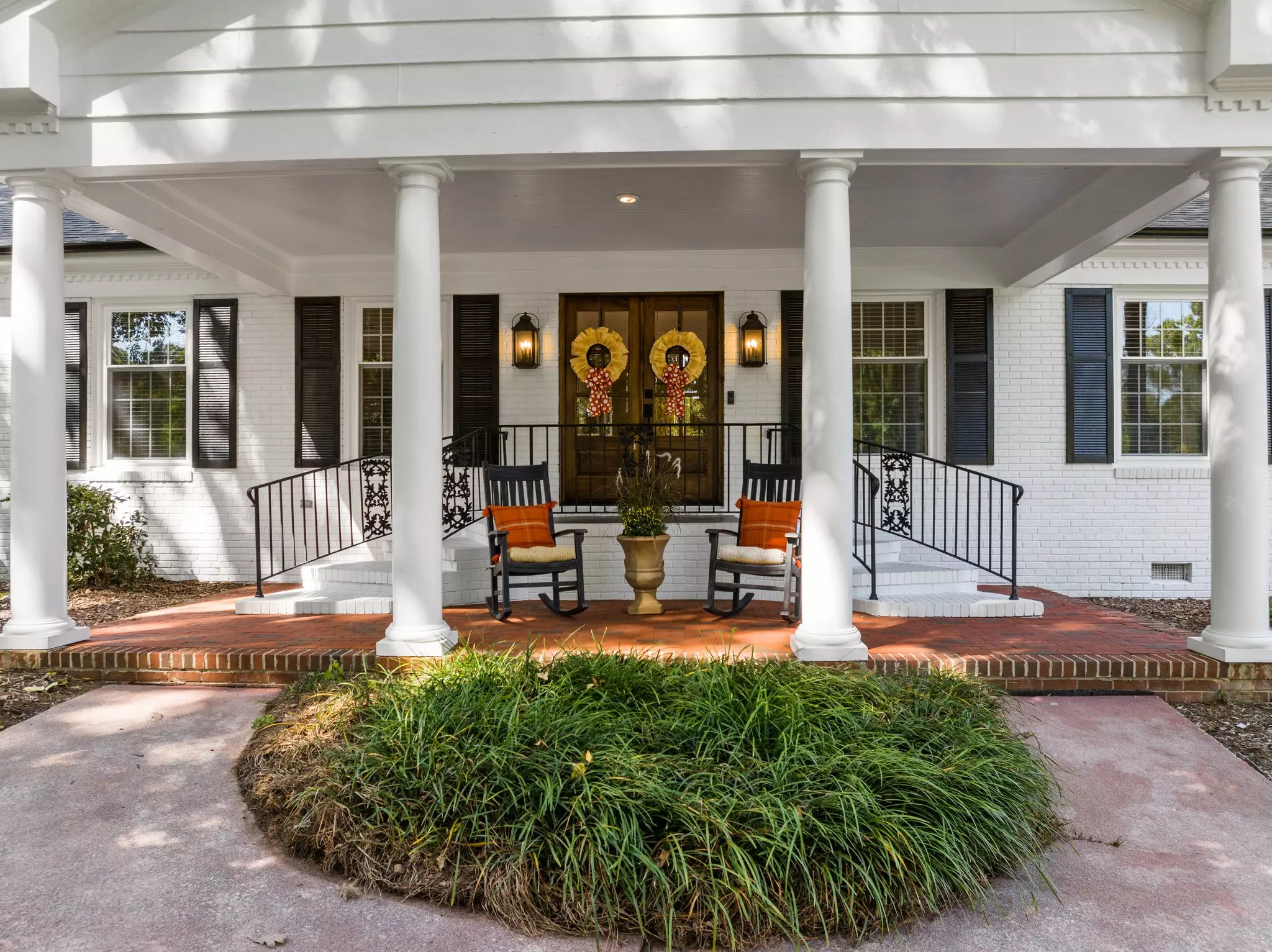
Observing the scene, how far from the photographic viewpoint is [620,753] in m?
2.68

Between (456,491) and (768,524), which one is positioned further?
(456,491)

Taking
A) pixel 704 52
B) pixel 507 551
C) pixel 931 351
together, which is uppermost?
pixel 704 52

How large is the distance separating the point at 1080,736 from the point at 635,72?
3.84 metres

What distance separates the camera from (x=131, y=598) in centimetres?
661

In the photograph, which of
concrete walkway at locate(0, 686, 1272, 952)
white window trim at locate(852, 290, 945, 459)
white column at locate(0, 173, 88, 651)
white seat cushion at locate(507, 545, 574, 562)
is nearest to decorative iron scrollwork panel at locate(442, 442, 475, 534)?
white seat cushion at locate(507, 545, 574, 562)

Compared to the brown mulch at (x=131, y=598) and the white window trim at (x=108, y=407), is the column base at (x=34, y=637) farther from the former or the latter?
the white window trim at (x=108, y=407)

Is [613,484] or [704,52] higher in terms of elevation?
[704,52]

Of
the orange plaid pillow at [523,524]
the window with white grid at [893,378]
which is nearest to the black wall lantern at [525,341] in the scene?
the orange plaid pillow at [523,524]

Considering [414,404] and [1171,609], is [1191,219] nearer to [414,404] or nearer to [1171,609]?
[1171,609]

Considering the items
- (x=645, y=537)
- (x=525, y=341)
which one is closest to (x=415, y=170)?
(x=645, y=537)

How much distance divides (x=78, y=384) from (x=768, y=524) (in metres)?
6.53

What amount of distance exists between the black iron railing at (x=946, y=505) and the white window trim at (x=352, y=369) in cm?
454

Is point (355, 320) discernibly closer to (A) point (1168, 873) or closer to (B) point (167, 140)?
(B) point (167, 140)

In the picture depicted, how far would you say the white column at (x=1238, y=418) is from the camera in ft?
13.6
